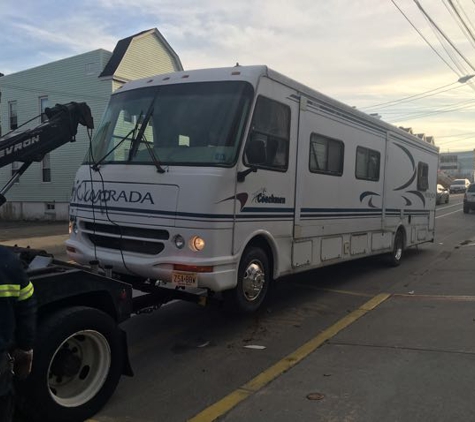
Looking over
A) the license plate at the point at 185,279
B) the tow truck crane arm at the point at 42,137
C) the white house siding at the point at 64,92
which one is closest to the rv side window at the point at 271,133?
the license plate at the point at 185,279

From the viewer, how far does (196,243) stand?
5.25 m

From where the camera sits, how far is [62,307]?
379cm

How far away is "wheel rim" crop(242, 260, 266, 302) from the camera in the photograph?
5801 mm

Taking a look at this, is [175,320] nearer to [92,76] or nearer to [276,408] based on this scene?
[276,408]

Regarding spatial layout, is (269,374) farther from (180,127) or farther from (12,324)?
(180,127)

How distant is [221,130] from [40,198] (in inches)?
797

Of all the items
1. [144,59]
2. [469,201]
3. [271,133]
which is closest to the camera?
[271,133]

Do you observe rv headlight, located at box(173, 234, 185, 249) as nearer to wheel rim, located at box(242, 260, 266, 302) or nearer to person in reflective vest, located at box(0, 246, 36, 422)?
wheel rim, located at box(242, 260, 266, 302)

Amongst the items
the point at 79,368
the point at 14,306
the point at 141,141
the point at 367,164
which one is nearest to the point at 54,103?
the point at 367,164

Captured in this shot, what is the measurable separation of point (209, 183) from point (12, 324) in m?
2.83

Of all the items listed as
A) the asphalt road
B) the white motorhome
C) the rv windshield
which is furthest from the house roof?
the rv windshield

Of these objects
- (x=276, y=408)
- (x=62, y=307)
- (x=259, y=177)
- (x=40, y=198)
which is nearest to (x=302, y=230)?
(x=259, y=177)

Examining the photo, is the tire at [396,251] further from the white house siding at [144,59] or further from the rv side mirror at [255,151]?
the white house siding at [144,59]

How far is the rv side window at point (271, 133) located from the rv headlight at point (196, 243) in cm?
101
